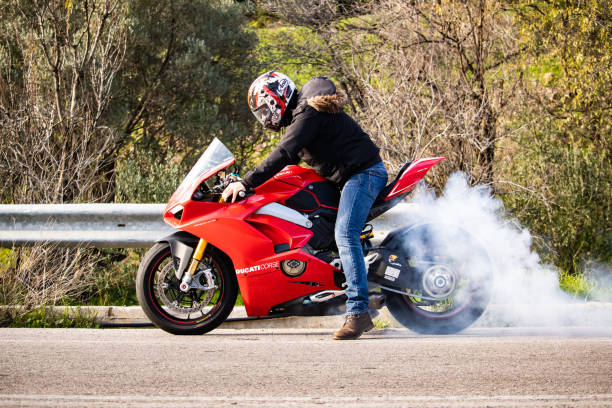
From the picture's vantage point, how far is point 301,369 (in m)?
4.48

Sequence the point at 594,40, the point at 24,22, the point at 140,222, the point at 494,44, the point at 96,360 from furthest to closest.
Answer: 1. the point at 24,22
2. the point at 494,44
3. the point at 594,40
4. the point at 140,222
5. the point at 96,360

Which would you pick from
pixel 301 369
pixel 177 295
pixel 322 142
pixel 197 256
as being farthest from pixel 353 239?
pixel 177 295

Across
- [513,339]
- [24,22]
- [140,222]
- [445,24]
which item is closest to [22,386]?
[140,222]

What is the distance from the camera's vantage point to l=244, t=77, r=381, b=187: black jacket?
546 centimetres

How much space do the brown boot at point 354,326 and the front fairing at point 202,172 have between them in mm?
1502

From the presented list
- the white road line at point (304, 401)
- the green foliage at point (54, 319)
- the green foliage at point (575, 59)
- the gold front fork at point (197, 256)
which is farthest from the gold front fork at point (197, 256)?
the green foliage at point (575, 59)

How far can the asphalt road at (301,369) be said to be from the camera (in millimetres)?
3816

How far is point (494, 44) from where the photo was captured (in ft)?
35.0

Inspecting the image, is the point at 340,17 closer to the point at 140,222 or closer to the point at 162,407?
the point at 140,222

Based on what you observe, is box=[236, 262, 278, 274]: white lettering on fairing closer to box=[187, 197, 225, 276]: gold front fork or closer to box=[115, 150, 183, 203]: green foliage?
box=[187, 197, 225, 276]: gold front fork

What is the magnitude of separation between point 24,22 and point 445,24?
7.09 m

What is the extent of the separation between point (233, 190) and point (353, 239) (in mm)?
968

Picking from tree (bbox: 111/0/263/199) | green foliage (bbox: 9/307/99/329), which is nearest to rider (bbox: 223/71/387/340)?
green foliage (bbox: 9/307/99/329)

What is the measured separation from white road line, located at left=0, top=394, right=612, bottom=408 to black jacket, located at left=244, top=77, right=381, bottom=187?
205 cm
